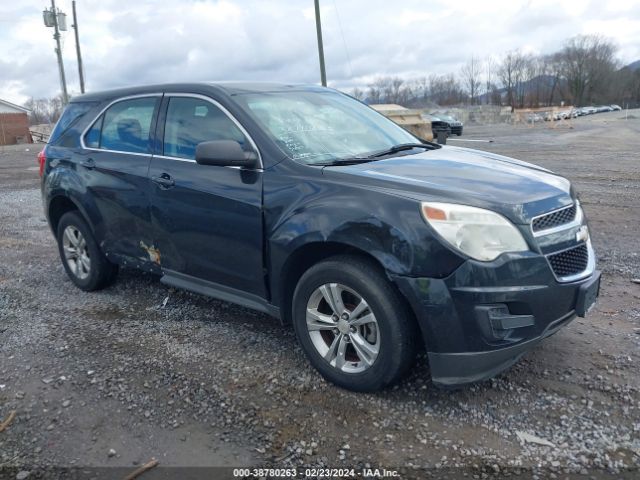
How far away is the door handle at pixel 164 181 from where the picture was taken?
13.6ft

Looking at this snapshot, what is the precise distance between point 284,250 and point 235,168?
2.30 feet

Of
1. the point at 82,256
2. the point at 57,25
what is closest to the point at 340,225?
the point at 82,256

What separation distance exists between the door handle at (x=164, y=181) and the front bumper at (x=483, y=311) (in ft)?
6.41

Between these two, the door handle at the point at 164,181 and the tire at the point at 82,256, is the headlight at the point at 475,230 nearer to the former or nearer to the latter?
the door handle at the point at 164,181

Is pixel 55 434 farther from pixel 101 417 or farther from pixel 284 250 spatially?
pixel 284 250

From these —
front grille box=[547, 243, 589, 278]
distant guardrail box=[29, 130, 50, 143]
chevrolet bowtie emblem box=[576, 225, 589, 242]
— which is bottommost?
front grille box=[547, 243, 589, 278]

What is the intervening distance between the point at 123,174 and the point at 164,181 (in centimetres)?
55

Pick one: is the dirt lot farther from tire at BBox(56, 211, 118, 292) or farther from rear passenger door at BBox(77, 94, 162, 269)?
rear passenger door at BBox(77, 94, 162, 269)

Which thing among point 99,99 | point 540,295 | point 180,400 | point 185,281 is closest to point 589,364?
point 540,295

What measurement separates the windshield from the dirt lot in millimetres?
1395

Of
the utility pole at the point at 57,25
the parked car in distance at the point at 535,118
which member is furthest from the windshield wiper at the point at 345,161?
the parked car in distance at the point at 535,118

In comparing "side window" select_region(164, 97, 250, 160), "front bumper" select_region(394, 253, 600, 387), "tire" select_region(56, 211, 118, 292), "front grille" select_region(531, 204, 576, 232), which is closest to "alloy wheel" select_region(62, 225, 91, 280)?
"tire" select_region(56, 211, 118, 292)

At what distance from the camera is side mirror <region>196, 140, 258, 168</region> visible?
3.58m

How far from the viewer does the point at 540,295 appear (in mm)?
2965
